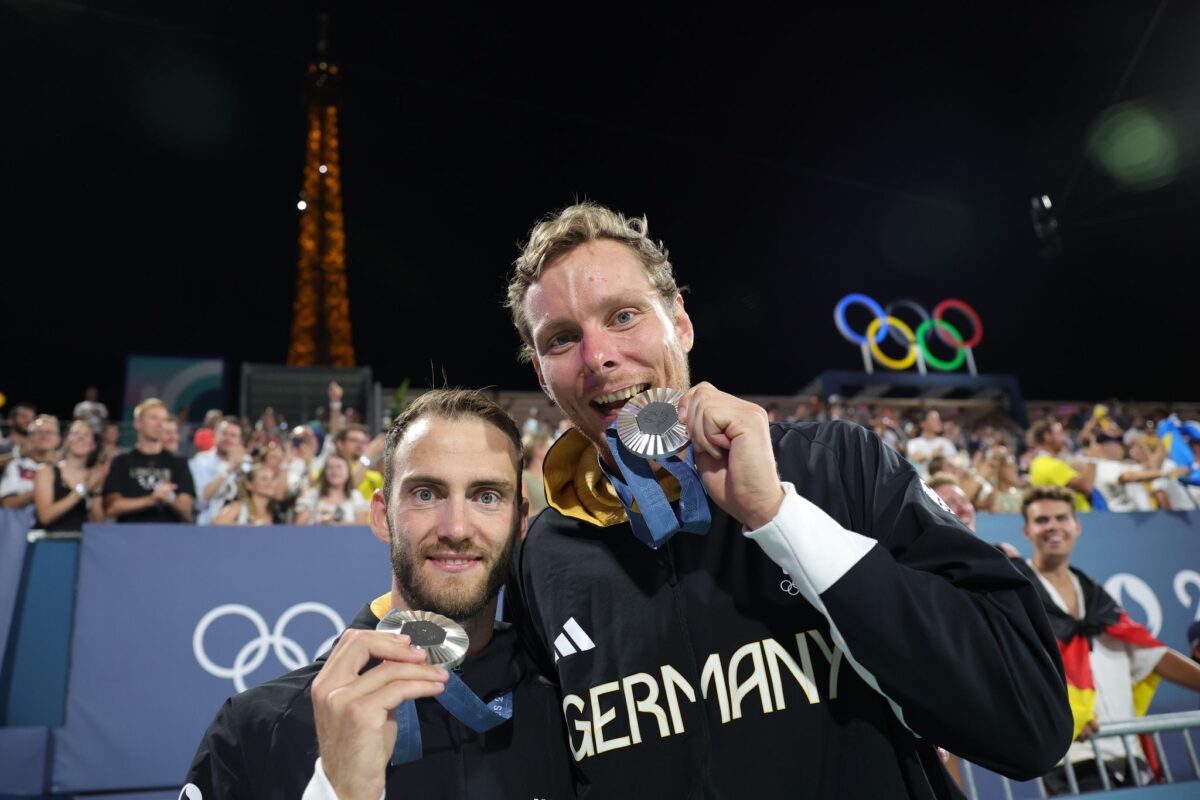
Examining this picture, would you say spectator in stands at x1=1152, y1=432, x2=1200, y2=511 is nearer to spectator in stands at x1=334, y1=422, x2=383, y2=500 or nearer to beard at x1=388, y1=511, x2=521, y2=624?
spectator in stands at x1=334, y1=422, x2=383, y2=500

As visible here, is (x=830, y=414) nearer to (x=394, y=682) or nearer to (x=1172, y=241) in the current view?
(x=394, y=682)

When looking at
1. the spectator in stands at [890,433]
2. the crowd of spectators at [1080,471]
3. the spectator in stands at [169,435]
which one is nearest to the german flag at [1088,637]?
the crowd of spectators at [1080,471]

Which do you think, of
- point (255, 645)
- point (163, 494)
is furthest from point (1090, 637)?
point (163, 494)

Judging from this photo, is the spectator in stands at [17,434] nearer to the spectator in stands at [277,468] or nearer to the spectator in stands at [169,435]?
the spectator in stands at [169,435]

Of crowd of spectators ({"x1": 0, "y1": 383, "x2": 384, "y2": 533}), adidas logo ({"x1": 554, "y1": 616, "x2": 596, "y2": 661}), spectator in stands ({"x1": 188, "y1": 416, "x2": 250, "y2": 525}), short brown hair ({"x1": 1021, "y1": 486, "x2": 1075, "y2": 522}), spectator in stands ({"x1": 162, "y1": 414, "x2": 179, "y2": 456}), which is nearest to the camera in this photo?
adidas logo ({"x1": 554, "y1": 616, "x2": 596, "y2": 661})

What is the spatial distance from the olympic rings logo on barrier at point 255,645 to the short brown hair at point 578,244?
4318 millimetres

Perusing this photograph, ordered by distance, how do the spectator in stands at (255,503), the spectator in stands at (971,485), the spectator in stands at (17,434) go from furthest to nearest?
the spectator in stands at (971,485)
the spectator in stands at (17,434)
the spectator in stands at (255,503)

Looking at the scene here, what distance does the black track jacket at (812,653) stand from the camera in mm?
1585

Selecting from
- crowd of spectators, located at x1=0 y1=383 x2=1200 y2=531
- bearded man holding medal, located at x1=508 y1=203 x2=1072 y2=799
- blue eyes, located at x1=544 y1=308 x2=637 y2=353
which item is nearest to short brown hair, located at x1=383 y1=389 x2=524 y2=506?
bearded man holding medal, located at x1=508 y1=203 x2=1072 y2=799

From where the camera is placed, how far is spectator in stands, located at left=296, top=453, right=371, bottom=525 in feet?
27.5

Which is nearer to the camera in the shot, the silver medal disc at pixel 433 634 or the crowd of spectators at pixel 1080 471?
the silver medal disc at pixel 433 634

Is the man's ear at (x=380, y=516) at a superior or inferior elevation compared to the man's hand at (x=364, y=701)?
superior

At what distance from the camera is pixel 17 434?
399 inches

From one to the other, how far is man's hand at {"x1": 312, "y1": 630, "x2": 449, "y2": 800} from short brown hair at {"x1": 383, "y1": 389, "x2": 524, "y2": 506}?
0.89 m
